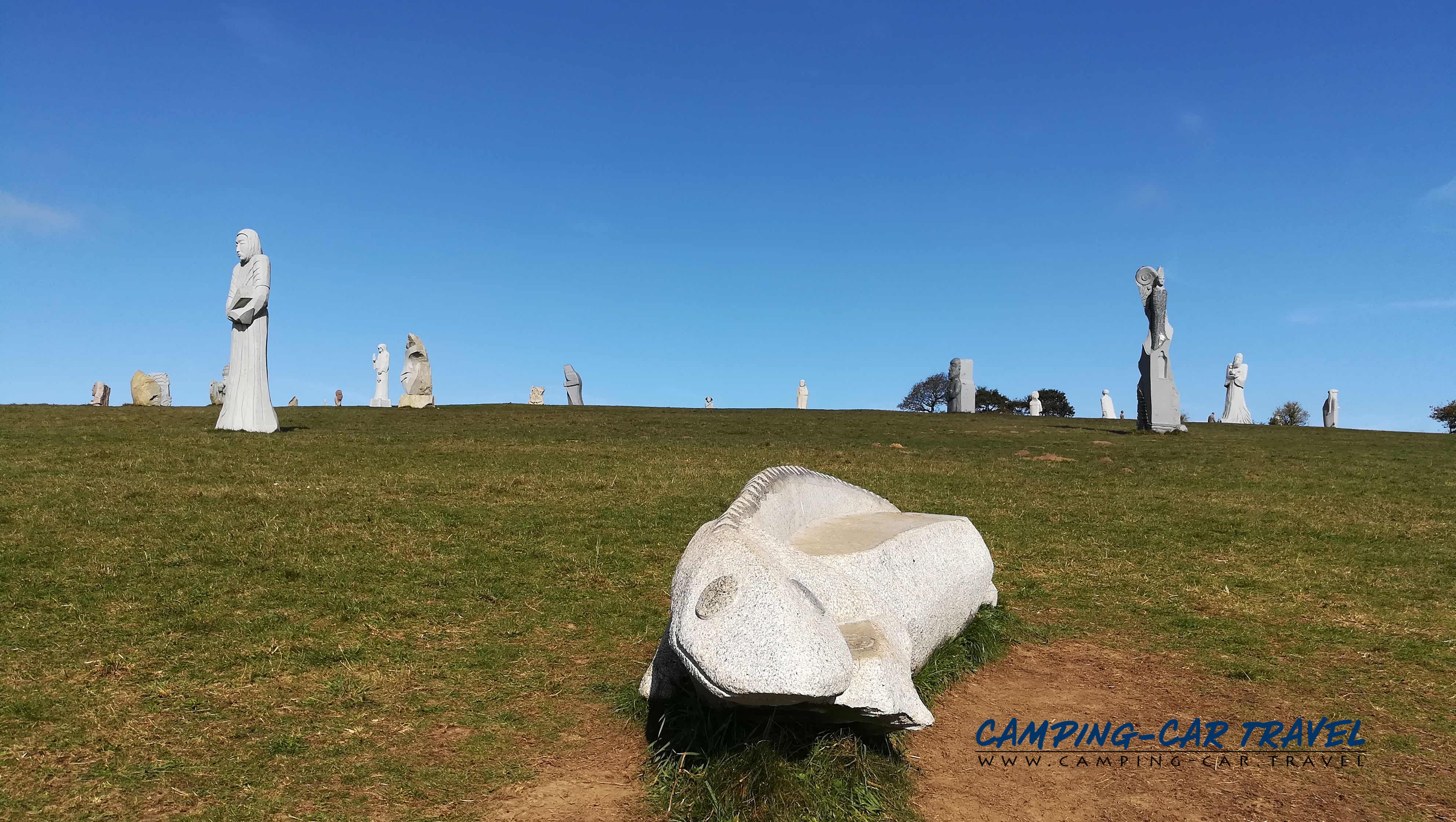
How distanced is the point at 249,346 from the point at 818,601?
777 inches

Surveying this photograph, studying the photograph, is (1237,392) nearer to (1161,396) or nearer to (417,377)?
(1161,396)

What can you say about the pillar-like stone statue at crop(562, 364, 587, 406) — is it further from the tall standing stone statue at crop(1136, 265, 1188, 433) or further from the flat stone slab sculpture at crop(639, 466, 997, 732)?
the flat stone slab sculpture at crop(639, 466, 997, 732)

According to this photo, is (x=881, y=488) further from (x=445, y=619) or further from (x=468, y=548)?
(x=445, y=619)

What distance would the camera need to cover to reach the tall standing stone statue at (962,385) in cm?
4188

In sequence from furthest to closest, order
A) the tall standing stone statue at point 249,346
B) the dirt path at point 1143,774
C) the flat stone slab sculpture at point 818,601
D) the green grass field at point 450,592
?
1. the tall standing stone statue at point 249,346
2. the green grass field at point 450,592
3. the dirt path at point 1143,774
4. the flat stone slab sculpture at point 818,601

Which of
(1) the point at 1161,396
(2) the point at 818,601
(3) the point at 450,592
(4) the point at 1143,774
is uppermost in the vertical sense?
(1) the point at 1161,396

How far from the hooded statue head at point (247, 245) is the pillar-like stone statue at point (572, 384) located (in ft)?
80.3

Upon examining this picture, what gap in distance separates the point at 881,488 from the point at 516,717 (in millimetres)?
10900

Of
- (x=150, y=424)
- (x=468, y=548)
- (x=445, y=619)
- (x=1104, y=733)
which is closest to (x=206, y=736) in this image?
(x=445, y=619)

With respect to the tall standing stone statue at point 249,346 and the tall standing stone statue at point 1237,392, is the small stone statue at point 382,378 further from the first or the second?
the tall standing stone statue at point 1237,392

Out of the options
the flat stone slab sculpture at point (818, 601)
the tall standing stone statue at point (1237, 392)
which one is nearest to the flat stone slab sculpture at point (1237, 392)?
the tall standing stone statue at point (1237, 392)

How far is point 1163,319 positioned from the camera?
93.7ft

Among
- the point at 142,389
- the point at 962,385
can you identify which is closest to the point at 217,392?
the point at 142,389

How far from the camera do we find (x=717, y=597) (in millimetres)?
4156
